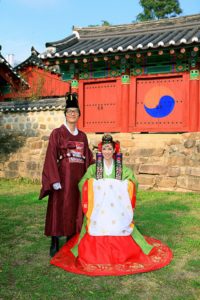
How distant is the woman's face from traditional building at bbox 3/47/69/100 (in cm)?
1314

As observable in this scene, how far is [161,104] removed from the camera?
370 inches

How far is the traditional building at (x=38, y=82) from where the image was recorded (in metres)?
17.1

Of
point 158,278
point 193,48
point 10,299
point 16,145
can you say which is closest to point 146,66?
point 193,48

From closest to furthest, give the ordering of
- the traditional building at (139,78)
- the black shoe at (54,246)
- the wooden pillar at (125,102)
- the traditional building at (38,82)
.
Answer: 1. the black shoe at (54,246)
2. the traditional building at (139,78)
3. the wooden pillar at (125,102)
4. the traditional building at (38,82)

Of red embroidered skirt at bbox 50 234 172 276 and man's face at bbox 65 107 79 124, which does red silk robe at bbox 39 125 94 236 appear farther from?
red embroidered skirt at bbox 50 234 172 276

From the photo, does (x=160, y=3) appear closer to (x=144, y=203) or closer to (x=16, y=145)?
(x=16, y=145)

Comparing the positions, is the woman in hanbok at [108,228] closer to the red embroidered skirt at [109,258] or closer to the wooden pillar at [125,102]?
the red embroidered skirt at [109,258]

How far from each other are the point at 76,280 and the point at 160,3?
35344 mm

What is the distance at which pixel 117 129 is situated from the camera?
32.4 feet

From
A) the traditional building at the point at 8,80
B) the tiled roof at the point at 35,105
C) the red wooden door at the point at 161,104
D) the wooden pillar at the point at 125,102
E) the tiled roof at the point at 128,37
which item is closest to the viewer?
the tiled roof at the point at 128,37

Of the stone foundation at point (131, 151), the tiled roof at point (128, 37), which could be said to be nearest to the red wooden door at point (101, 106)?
the stone foundation at point (131, 151)

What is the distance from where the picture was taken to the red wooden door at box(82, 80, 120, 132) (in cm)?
995

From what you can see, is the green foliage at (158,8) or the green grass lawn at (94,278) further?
the green foliage at (158,8)

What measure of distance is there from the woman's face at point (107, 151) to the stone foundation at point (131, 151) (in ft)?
17.0
